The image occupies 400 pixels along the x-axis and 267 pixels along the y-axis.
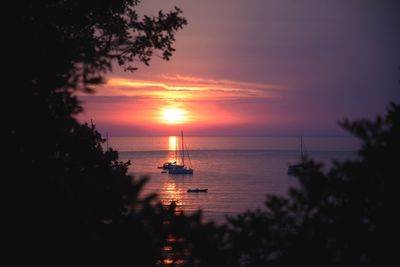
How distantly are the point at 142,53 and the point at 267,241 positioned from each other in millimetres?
5264

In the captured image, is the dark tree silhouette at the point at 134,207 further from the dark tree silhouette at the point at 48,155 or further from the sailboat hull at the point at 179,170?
the sailboat hull at the point at 179,170

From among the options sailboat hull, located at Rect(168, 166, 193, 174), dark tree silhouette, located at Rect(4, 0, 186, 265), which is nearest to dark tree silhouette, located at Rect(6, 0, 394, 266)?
dark tree silhouette, located at Rect(4, 0, 186, 265)

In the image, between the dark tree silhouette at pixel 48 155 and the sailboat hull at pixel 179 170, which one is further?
the sailboat hull at pixel 179 170

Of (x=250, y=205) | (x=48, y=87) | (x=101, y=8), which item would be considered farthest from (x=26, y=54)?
(x=250, y=205)

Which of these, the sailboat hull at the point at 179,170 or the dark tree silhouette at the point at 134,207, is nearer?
the dark tree silhouette at the point at 134,207

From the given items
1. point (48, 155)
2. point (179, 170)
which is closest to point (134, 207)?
point (48, 155)

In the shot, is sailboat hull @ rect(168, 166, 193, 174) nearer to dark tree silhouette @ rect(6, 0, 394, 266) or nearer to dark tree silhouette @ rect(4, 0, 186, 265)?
dark tree silhouette @ rect(4, 0, 186, 265)

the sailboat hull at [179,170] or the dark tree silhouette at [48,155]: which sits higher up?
the dark tree silhouette at [48,155]

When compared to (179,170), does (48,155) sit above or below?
above

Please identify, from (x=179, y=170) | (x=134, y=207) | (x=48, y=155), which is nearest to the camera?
(x=134, y=207)

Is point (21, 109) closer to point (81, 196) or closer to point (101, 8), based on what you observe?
point (81, 196)

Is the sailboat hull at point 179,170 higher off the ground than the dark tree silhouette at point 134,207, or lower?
lower

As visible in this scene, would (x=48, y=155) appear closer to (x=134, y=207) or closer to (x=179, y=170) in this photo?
(x=134, y=207)

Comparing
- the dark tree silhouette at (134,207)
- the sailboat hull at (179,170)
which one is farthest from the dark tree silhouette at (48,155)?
the sailboat hull at (179,170)
